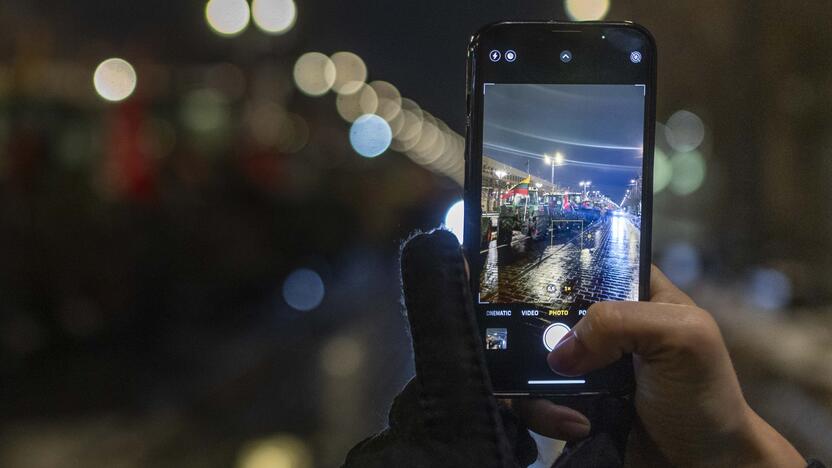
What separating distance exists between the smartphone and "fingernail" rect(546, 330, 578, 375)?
0.59ft

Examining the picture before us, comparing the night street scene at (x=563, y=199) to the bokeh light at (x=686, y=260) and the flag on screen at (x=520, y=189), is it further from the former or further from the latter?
the bokeh light at (x=686, y=260)

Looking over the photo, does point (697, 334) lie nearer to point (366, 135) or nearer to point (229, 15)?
point (366, 135)

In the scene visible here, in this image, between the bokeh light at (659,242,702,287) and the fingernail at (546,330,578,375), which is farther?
the bokeh light at (659,242,702,287)

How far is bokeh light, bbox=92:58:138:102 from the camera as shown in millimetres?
9334

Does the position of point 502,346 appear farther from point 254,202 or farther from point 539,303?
point 254,202

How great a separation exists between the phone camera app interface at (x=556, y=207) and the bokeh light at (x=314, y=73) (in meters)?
21.4

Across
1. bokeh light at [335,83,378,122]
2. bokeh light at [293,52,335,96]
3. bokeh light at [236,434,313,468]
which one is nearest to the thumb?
bokeh light at [236,434,313,468]

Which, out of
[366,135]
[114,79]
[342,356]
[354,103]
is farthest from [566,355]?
[354,103]

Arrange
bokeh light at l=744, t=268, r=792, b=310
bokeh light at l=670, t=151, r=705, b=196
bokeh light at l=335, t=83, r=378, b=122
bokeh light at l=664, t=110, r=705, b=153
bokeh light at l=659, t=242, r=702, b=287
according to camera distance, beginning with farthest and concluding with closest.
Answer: bokeh light at l=335, t=83, r=378, b=122 < bokeh light at l=659, t=242, r=702, b=287 < bokeh light at l=670, t=151, r=705, b=196 < bokeh light at l=744, t=268, r=792, b=310 < bokeh light at l=664, t=110, r=705, b=153

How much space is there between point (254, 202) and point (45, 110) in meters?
5.32

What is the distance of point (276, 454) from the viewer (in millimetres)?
5879

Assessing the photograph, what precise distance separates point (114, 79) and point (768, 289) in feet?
47.9

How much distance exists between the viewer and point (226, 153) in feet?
41.9

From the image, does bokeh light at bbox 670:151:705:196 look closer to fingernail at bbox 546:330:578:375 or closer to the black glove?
fingernail at bbox 546:330:578:375
